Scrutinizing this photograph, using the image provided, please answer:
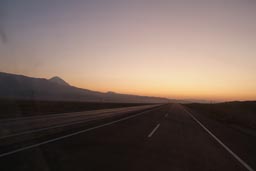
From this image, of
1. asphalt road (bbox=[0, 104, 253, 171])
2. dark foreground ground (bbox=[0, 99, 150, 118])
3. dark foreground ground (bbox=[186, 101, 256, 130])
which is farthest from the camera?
dark foreground ground (bbox=[186, 101, 256, 130])

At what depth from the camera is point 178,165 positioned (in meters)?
8.24

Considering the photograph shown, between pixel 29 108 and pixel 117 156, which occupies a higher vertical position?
pixel 29 108

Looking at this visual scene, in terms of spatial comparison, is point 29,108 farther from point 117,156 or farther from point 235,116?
point 117,156

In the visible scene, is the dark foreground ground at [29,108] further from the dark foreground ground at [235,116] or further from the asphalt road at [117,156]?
the dark foreground ground at [235,116]

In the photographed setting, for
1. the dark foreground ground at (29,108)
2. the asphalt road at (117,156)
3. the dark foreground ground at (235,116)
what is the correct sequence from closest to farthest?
the asphalt road at (117,156)
the dark foreground ground at (29,108)
the dark foreground ground at (235,116)

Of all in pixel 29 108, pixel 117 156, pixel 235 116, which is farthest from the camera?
pixel 235 116

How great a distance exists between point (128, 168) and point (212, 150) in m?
4.69

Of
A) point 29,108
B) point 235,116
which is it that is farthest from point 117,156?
point 235,116

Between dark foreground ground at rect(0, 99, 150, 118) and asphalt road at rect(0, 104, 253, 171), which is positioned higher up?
dark foreground ground at rect(0, 99, 150, 118)

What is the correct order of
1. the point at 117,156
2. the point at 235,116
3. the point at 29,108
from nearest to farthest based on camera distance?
the point at 117,156 → the point at 29,108 → the point at 235,116

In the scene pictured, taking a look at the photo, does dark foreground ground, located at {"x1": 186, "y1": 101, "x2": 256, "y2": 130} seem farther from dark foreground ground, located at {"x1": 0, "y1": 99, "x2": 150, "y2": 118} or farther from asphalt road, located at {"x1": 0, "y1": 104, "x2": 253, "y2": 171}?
dark foreground ground, located at {"x1": 0, "y1": 99, "x2": 150, "y2": 118}

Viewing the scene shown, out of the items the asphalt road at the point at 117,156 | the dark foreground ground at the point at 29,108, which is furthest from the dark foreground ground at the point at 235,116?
the dark foreground ground at the point at 29,108

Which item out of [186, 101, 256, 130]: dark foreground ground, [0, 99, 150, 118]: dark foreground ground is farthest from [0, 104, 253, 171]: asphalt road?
[186, 101, 256, 130]: dark foreground ground

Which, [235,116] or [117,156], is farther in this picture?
[235,116]
